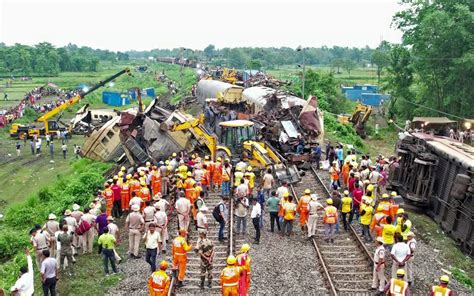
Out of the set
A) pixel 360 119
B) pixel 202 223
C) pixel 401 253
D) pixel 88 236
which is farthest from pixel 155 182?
pixel 360 119

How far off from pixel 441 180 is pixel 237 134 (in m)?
9.66

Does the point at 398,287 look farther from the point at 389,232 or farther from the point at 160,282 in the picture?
the point at 160,282

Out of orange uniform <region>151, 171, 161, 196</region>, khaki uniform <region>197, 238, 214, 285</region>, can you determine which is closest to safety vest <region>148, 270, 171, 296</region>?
khaki uniform <region>197, 238, 214, 285</region>

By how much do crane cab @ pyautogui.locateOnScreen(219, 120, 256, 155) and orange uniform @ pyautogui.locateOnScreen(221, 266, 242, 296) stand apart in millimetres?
13582

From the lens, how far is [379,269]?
11.9 meters

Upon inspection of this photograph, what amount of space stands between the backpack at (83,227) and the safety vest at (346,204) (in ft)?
25.9

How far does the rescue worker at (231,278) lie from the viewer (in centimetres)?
1016

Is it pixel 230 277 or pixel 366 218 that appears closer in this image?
pixel 230 277

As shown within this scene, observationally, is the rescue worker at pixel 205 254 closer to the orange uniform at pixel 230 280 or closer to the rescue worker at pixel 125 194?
the orange uniform at pixel 230 280

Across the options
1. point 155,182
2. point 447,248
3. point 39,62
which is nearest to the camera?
point 447,248

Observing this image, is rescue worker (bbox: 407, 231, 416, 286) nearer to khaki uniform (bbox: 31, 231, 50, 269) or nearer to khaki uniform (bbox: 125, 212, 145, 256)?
khaki uniform (bbox: 125, 212, 145, 256)

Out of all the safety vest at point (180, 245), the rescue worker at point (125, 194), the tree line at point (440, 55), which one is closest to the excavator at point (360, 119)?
the tree line at point (440, 55)

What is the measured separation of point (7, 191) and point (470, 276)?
2391 cm

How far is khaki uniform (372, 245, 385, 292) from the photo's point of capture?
38.6ft
